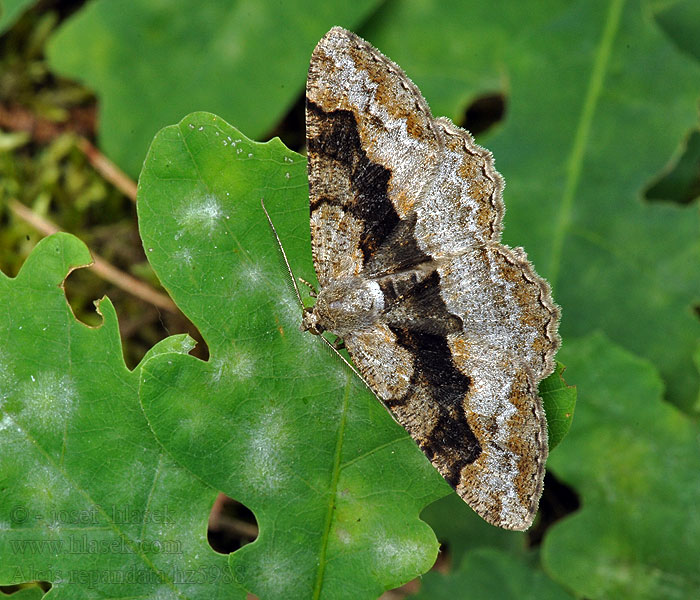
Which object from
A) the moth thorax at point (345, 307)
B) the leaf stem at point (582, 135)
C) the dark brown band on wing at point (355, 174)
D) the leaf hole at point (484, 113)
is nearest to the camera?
the moth thorax at point (345, 307)

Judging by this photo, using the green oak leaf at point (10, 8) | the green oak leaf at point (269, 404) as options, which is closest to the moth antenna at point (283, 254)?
the green oak leaf at point (269, 404)

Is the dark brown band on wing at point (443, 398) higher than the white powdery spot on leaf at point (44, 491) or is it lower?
lower

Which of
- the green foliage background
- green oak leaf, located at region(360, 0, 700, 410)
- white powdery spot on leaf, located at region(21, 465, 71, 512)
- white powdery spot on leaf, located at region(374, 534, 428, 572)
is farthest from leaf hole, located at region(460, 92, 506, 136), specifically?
white powdery spot on leaf, located at region(21, 465, 71, 512)

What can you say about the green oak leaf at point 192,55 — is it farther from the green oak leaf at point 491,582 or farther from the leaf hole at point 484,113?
the green oak leaf at point 491,582

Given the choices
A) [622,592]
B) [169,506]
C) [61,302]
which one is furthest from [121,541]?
[622,592]

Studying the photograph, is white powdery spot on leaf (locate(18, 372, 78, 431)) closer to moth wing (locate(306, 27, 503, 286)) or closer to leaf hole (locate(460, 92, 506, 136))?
moth wing (locate(306, 27, 503, 286))

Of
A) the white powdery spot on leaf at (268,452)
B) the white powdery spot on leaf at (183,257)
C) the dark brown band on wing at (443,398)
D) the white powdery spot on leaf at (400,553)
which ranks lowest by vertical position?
the white powdery spot on leaf at (400,553)

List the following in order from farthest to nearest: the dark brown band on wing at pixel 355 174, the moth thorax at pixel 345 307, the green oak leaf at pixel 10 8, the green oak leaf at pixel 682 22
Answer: the green oak leaf at pixel 682 22, the green oak leaf at pixel 10 8, the dark brown band on wing at pixel 355 174, the moth thorax at pixel 345 307
